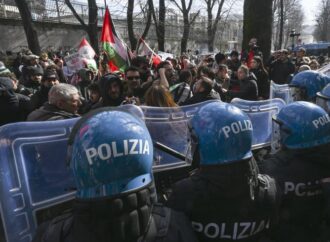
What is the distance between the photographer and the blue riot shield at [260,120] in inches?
145

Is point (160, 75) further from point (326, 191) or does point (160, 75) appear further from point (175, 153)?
point (326, 191)

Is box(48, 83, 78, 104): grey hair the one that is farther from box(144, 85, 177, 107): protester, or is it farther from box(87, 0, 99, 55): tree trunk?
box(87, 0, 99, 55): tree trunk

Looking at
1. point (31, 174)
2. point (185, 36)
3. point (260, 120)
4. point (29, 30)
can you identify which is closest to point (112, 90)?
point (260, 120)

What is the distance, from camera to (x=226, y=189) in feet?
5.50

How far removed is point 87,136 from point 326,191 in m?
1.52

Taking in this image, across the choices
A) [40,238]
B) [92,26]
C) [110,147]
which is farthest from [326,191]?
[92,26]

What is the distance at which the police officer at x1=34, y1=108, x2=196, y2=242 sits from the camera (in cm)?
129

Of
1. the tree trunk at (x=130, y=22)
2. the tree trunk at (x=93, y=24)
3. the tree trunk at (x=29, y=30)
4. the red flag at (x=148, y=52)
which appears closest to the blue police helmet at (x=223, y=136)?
the red flag at (x=148, y=52)

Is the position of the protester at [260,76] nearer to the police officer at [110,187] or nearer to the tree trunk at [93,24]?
the police officer at [110,187]

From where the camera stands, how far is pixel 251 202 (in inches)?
68.4

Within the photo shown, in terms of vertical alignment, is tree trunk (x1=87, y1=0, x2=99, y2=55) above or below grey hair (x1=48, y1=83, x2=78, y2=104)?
above

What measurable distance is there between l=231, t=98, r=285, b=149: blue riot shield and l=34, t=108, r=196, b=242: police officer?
242 cm

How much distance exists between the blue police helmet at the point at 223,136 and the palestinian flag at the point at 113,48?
5264 mm

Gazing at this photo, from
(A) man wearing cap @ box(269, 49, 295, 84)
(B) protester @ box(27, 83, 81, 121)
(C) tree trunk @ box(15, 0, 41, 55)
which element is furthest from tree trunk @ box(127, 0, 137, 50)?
(B) protester @ box(27, 83, 81, 121)
